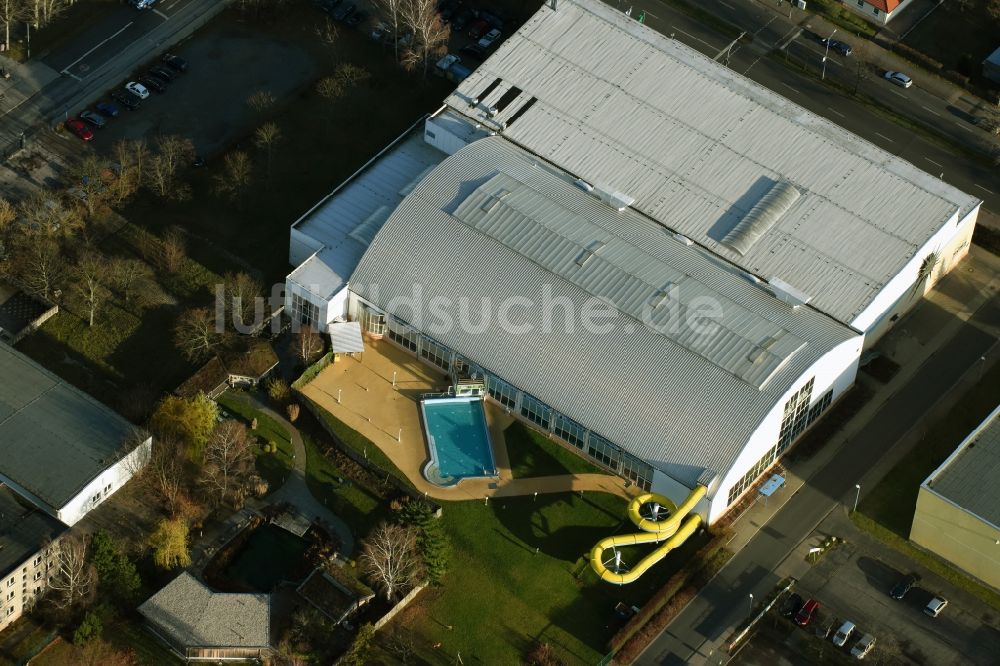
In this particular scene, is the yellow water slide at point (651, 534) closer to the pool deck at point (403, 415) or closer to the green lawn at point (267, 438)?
the pool deck at point (403, 415)

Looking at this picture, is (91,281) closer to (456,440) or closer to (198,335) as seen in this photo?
(198,335)

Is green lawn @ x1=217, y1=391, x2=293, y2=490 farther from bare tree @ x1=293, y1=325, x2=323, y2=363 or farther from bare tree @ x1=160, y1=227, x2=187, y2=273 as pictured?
bare tree @ x1=160, y1=227, x2=187, y2=273

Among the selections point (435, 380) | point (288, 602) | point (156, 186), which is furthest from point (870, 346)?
point (156, 186)

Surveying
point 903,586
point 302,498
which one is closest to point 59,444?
point 302,498

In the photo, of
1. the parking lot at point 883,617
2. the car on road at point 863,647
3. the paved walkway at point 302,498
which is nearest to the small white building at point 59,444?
the paved walkway at point 302,498

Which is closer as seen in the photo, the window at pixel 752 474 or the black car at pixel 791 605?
the black car at pixel 791 605

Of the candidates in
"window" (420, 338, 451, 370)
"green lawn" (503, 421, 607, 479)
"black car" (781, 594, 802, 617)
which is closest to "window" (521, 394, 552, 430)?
"green lawn" (503, 421, 607, 479)

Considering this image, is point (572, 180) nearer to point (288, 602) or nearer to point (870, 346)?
point (870, 346)
